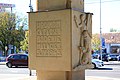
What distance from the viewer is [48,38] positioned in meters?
13.1

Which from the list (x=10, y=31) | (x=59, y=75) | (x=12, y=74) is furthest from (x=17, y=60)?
(x=10, y=31)

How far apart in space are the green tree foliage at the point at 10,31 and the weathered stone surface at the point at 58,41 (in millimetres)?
47895

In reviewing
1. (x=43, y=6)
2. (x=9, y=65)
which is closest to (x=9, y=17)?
(x=9, y=65)

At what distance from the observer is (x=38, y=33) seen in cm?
1333

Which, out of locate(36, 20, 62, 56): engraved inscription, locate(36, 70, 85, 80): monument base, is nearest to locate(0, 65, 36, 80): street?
locate(36, 70, 85, 80): monument base

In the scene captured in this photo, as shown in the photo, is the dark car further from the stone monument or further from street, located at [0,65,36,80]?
the stone monument

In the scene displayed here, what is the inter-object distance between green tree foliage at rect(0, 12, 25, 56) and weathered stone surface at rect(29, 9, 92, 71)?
47895 millimetres

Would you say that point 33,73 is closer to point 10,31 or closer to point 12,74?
point 12,74

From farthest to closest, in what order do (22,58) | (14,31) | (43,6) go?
Result: 1. (14,31)
2. (22,58)
3. (43,6)

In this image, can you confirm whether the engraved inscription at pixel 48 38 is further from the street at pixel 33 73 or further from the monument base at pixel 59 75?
the street at pixel 33 73

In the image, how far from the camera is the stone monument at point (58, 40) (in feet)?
41.9

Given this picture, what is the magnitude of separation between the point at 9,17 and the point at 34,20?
49713 millimetres

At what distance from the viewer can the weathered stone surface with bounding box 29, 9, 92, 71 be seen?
12.8m

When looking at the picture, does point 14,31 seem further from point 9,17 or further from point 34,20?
point 34,20
